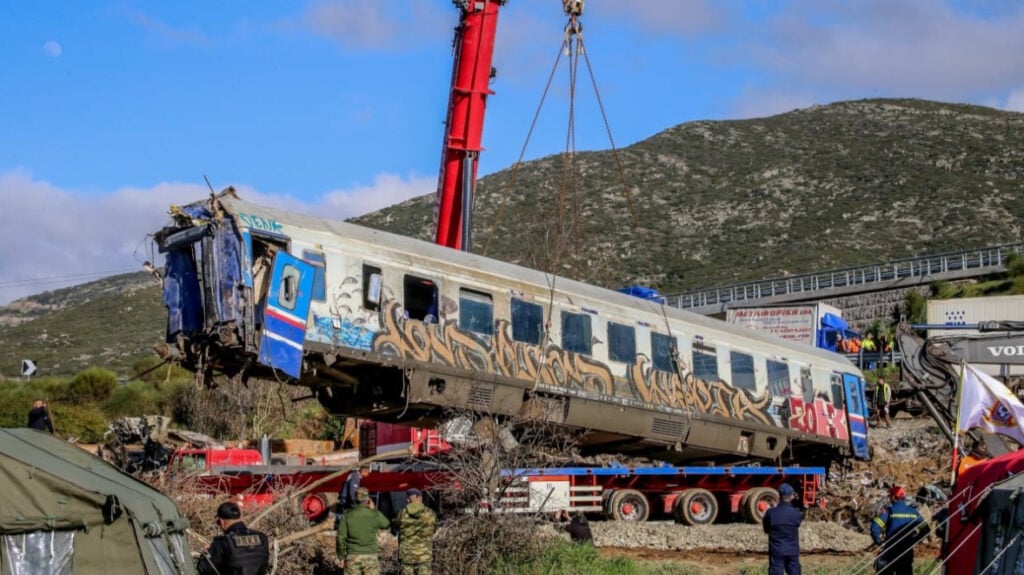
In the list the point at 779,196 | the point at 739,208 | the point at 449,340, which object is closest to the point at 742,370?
the point at 449,340

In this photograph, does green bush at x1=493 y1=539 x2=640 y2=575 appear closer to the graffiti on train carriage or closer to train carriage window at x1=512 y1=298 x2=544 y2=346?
the graffiti on train carriage

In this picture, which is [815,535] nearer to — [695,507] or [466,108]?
[695,507]

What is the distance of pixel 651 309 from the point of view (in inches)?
882

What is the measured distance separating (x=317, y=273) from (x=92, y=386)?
2619 cm

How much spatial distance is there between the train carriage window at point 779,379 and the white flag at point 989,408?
6.24 metres

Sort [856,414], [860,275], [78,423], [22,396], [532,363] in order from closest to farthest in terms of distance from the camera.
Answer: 1. [532,363]
2. [856,414]
3. [78,423]
4. [22,396]
5. [860,275]

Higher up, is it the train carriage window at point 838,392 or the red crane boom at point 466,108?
the red crane boom at point 466,108

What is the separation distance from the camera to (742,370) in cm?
2362

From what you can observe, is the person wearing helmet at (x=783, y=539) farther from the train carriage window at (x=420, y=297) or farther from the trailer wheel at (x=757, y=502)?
the trailer wheel at (x=757, y=502)

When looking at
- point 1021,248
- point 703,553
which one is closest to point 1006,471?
point 703,553

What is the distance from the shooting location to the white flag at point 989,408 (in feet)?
58.6

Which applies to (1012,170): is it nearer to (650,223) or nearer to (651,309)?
(650,223)

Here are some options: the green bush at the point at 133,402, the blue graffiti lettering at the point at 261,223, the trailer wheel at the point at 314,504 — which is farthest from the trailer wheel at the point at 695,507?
the green bush at the point at 133,402

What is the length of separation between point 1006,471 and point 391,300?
8.91m
